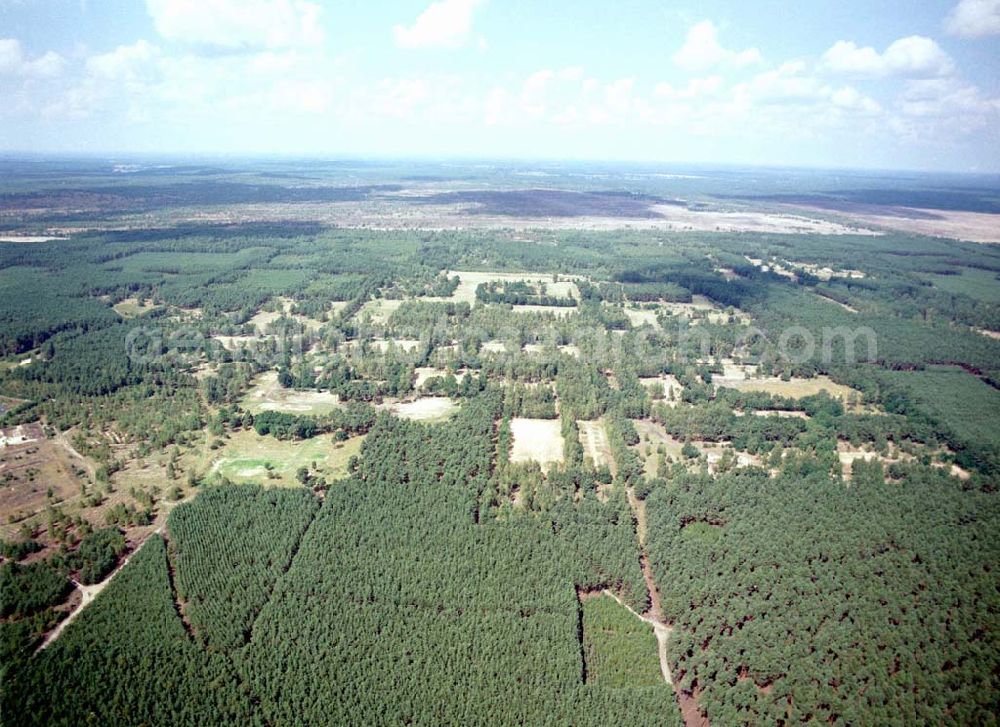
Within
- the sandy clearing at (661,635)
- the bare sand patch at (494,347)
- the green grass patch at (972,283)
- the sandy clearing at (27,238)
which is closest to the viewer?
the sandy clearing at (661,635)

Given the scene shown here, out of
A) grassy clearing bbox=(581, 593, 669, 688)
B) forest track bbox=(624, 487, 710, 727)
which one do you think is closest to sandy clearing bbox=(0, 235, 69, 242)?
forest track bbox=(624, 487, 710, 727)

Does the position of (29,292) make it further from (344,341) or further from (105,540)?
(105,540)

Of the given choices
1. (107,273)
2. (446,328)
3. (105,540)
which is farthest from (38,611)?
(107,273)

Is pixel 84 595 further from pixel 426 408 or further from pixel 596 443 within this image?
pixel 596 443

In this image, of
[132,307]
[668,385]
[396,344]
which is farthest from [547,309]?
[132,307]

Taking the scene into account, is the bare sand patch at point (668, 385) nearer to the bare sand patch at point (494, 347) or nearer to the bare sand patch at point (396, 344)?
the bare sand patch at point (494, 347)

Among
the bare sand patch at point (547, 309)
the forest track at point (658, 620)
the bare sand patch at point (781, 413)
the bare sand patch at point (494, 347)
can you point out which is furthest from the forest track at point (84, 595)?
the bare sand patch at point (547, 309)

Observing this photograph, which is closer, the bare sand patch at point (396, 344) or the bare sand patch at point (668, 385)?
the bare sand patch at point (668, 385)

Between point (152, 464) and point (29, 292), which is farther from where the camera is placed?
point (29, 292)
